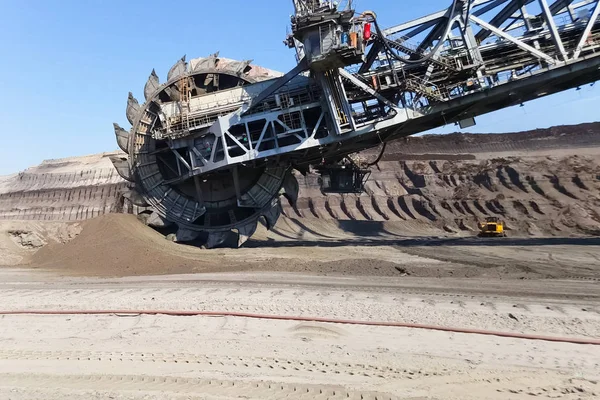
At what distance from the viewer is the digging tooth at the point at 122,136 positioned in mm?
21734

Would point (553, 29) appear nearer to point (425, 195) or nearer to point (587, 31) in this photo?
point (587, 31)

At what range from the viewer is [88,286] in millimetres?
11391

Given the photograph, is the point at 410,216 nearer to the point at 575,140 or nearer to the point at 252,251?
the point at 252,251

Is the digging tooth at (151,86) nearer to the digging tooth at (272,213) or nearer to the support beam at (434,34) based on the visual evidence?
the digging tooth at (272,213)

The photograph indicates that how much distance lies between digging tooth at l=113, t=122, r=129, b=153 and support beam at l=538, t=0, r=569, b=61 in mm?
20738

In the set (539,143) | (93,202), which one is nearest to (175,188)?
(93,202)

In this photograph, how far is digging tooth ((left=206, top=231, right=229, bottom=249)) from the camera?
2114cm

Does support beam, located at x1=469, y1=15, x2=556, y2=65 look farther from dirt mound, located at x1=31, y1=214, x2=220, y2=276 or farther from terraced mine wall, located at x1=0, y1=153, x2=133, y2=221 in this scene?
terraced mine wall, located at x1=0, y1=153, x2=133, y2=221

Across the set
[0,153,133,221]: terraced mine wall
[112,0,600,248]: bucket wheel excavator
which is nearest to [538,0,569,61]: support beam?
[112,0,600,248]: bucket wheel excavator

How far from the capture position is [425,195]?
137 ft

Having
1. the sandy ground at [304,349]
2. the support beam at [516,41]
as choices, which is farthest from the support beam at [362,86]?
the sandy ground at [304,349]

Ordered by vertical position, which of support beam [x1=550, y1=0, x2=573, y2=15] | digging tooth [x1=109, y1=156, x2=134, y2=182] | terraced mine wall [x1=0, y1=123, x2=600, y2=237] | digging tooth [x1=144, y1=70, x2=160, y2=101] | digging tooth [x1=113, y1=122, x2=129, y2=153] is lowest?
terraced mine wall [x1=0, y1=123, x2=600, y2=237]

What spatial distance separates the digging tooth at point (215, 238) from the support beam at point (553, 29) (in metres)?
17.3

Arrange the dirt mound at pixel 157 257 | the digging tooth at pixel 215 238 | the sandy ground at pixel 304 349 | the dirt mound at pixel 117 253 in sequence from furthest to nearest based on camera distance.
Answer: the digging tooth at pixel 215 238
the dirt mound at pixel 117 253
the dirt mound at pixel 157 257
the sandy ground at pixel 304 349
